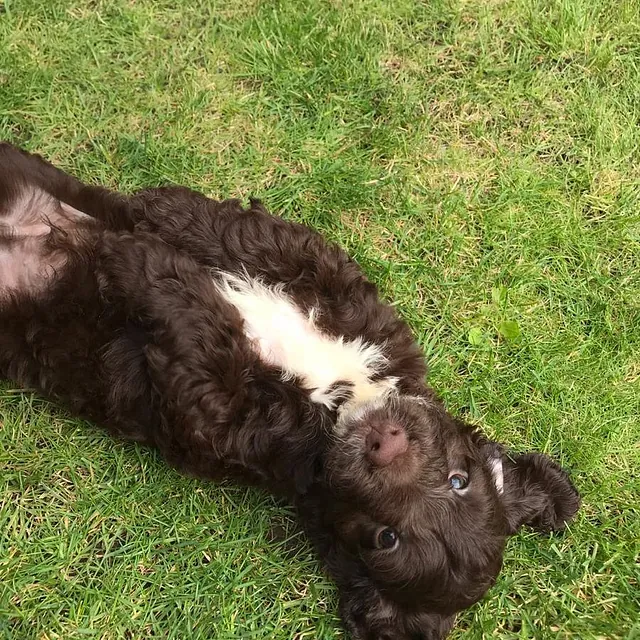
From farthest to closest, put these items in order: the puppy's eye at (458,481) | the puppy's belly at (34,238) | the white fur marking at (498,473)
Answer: the white fur marking at (498,473), the puppy's belly at (34,238), the puppy's eye at (458,481)

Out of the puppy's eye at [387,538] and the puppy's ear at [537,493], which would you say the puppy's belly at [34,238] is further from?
the puppy's ear at [537,493]

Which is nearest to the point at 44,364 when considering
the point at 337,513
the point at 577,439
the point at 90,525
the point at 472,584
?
the point at 90,525

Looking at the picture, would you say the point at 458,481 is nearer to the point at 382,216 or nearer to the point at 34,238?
the point at 382,216

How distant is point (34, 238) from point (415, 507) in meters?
2.08

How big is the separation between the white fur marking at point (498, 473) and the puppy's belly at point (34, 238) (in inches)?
86.9

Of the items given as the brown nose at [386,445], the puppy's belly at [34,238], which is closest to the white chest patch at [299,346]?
the brown nose at [386,445]

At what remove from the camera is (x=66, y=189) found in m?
3.06

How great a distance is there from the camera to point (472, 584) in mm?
2635

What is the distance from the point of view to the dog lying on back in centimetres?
259

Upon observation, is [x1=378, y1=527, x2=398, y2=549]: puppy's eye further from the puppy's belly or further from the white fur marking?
the puppy's belly

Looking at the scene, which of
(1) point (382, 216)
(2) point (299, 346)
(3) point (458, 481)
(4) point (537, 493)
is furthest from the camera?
(1) point (382, 216)

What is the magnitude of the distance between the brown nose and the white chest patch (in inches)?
10.7

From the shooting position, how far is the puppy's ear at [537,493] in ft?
10.0

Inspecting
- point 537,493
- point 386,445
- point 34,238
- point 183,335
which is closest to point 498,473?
point 537,493
